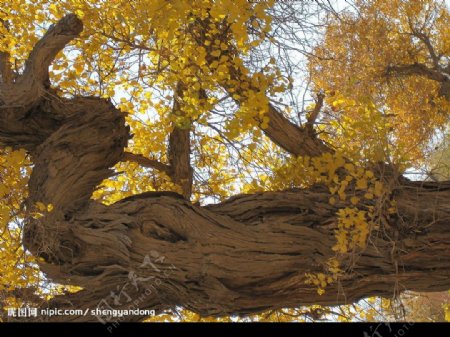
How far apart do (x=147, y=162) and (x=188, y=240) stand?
6.77 ft

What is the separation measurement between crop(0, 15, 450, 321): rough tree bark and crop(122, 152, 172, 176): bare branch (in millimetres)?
1211

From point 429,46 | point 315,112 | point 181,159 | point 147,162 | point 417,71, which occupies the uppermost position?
point 429,46

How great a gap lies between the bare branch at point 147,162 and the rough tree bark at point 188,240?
121cm

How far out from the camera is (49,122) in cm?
537

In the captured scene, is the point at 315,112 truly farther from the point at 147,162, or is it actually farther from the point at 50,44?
the point at 50,44

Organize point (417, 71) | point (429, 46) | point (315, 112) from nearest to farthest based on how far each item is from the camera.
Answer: point (315, 112) < point (417, 71) < point (429, 46)

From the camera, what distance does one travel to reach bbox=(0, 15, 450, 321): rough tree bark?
15.8 ft

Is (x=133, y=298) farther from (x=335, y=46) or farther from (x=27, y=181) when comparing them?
(x=335, y=46)

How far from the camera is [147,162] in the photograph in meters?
6.75

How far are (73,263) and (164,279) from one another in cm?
81

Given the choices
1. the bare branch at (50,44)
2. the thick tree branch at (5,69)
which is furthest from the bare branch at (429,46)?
the bare branch at (50,44)

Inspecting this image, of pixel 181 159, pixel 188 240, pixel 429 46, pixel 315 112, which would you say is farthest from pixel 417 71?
pixel 188 240
